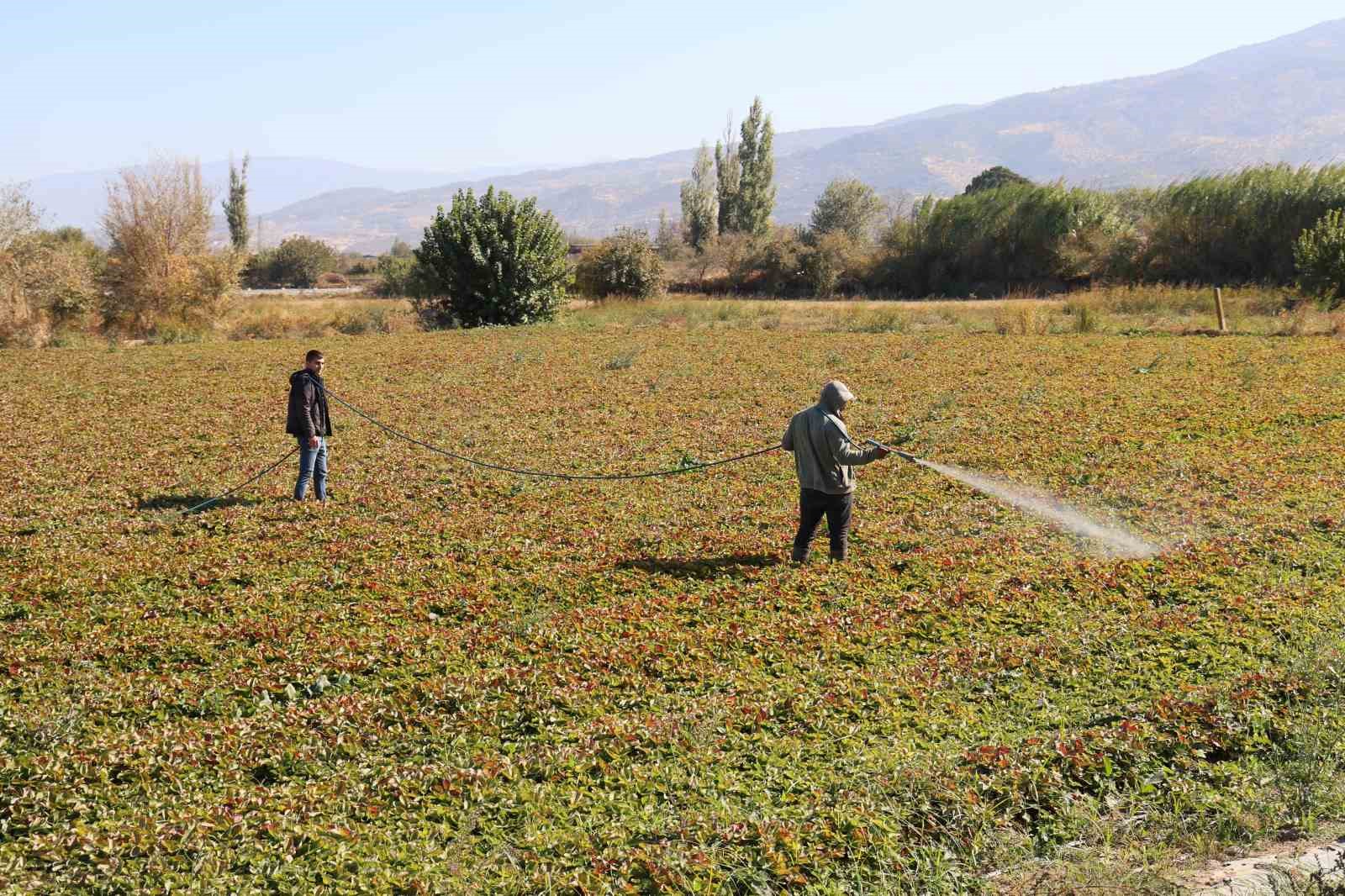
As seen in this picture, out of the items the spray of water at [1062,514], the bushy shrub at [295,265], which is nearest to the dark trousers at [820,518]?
the spray of water at [1062,514]

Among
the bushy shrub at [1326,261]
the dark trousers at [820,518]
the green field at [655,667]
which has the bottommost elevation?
the green field at [655,667]

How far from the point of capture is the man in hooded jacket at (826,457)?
973 cm

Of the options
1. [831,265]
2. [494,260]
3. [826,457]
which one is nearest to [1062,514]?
[826,457]

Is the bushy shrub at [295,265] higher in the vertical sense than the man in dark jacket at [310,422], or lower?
higher

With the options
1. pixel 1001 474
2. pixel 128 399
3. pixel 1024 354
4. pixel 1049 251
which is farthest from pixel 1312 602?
pixel 1049 251

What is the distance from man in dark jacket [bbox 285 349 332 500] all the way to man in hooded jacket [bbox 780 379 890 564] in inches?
283

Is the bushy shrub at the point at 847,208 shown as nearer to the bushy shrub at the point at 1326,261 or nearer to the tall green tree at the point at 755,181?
the tall green tree at the point at 755,181

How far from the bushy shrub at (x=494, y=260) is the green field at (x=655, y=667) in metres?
24.6

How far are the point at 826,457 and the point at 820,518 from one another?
0.82 meters

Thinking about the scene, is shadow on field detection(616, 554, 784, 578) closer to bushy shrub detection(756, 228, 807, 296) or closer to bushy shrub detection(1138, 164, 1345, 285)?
bushy shrub detection(1138, 164, 1345, 285)

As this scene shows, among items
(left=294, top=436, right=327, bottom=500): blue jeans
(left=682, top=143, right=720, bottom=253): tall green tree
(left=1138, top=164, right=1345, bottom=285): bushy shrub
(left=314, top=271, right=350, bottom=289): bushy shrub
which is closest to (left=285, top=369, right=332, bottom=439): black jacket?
(left=294, top=436, right=327, bottom=500): blue jeans

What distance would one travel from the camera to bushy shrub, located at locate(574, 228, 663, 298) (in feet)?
164

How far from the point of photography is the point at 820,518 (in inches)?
402

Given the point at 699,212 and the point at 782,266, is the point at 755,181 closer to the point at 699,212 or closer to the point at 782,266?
the point at 699,212
